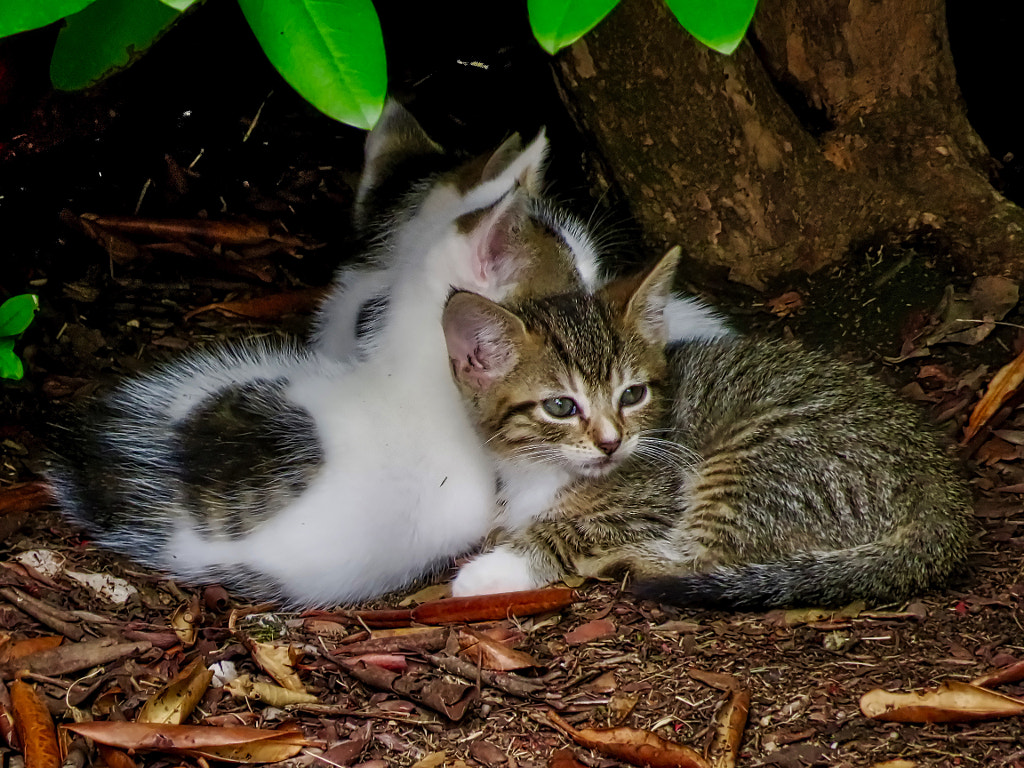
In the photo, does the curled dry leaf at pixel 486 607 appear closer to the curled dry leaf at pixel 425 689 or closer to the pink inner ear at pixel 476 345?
the curled dry leaf at pixel 425 689

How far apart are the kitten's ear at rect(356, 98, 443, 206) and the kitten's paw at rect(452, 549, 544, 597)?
65.7 inches

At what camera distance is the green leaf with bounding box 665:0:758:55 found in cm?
158

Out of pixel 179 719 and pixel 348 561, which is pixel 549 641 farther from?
pixel 179 719

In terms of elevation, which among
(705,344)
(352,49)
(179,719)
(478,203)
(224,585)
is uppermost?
(352,49)

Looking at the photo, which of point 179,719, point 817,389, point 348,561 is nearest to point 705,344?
point 817,389

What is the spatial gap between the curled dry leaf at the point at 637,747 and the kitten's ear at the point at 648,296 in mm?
1448

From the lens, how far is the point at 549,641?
9.99 feet

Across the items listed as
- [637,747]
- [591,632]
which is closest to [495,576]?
[591,632]

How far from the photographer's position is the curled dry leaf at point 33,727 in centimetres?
245

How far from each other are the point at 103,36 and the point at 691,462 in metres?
2.21

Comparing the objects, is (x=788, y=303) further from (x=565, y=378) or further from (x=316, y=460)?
(x=316, y=460)

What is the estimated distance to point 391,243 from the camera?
4137 millimetres

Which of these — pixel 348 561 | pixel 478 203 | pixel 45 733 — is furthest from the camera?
pixel 478 203

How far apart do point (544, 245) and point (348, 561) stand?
1.25 meters
